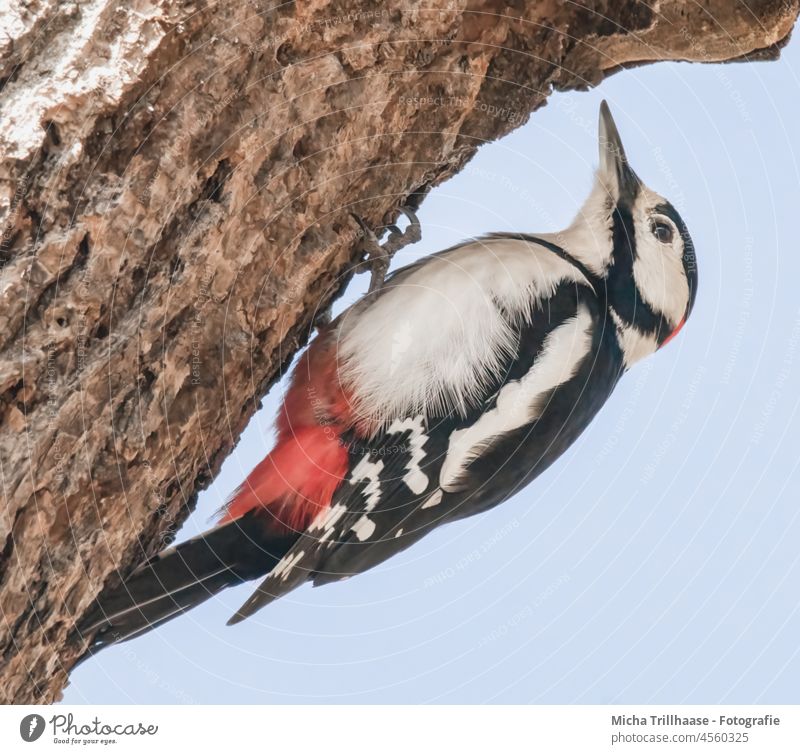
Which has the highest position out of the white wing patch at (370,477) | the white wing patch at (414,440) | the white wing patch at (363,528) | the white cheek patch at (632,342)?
the white cheek patch at (632,342)

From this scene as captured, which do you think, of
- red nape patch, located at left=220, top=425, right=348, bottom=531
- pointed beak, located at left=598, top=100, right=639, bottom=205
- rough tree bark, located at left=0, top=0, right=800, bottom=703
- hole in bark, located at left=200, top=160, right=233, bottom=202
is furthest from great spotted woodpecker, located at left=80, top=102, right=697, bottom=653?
hole in bark, located at left=200, top=160, right=233, bottom=202

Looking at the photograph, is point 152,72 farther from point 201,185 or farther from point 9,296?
point 9,296

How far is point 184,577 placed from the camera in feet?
6.40

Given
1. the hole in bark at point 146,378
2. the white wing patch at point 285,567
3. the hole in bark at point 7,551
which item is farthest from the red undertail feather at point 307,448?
the hole in bark at point 7,551

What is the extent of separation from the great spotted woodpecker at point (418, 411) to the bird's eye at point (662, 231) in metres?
0.21

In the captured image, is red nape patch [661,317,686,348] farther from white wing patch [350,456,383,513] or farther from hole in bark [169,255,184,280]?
hole in bark [169,255,184,280]

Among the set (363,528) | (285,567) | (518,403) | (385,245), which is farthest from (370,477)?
(385,245)

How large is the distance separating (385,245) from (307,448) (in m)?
0.51

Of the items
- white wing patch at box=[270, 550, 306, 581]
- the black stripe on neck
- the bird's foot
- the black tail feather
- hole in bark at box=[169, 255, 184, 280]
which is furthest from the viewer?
the black stripe on neck

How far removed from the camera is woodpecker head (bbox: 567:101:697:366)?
7.45 ft

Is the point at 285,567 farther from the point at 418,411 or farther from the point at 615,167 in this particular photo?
the point at 615,167

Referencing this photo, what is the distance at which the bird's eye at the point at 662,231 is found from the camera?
2268 millimetres

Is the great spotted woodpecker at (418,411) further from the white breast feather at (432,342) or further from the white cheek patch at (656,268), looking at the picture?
the white cheek patch at (656,268)

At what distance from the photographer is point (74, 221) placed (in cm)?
151
